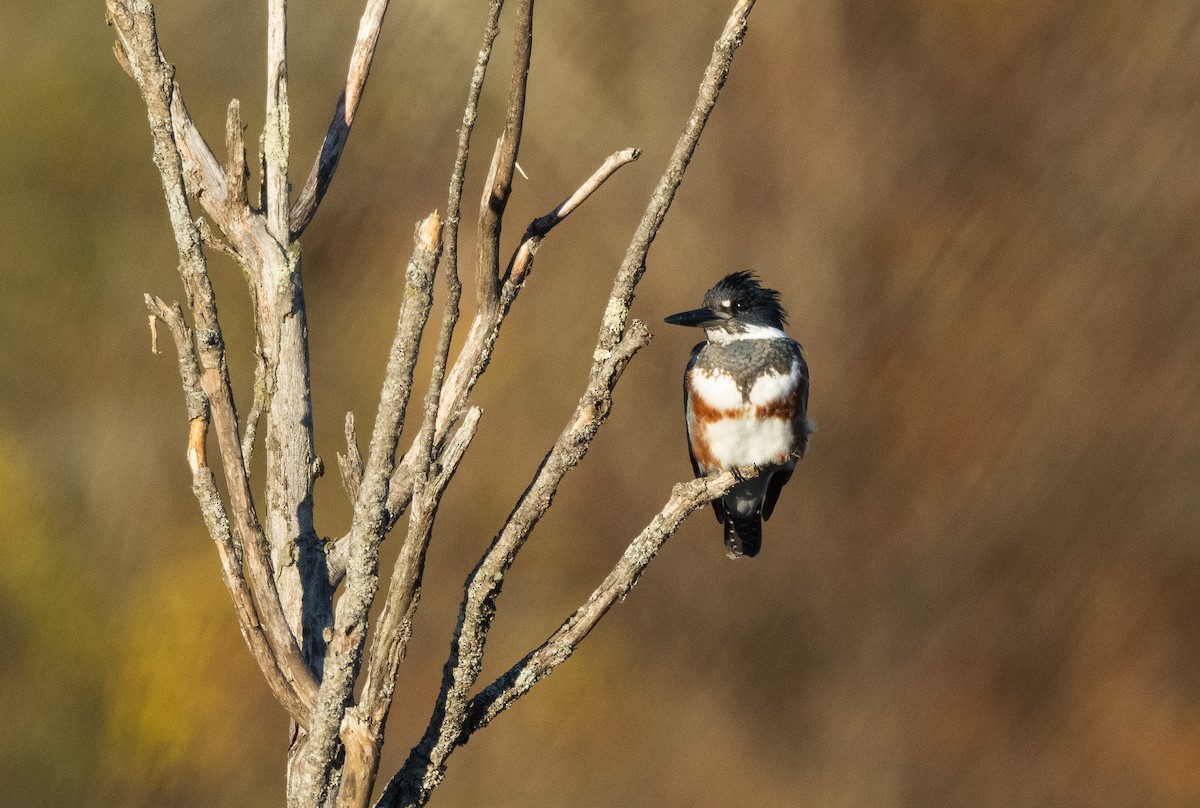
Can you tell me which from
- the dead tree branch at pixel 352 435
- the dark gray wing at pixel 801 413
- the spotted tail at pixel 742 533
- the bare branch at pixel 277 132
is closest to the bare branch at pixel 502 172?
the dead tree branch at pixel 352 435

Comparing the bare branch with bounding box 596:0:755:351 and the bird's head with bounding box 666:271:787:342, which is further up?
the bird's head with bounding box 666:271:787:342

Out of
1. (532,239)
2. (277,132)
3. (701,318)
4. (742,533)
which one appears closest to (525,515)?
(532,239)

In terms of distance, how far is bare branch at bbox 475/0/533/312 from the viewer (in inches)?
57.2

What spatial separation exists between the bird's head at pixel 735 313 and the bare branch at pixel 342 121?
1005 mm

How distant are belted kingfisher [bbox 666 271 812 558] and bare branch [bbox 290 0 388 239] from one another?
93cm

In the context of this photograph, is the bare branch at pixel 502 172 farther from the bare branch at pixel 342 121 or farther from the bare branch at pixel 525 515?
the bare branch at pixel 342 121

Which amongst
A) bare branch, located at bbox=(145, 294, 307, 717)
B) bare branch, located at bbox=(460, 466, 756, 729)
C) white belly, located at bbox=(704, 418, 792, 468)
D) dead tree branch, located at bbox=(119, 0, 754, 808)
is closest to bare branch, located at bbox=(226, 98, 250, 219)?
dead tree branch, located at bbox=(119, 0, 754, 808)

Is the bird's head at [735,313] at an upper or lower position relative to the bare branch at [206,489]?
upper

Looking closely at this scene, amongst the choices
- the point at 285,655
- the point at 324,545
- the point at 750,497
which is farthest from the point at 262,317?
the point at 750,497

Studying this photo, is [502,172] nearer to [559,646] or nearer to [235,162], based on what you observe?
[235,162]

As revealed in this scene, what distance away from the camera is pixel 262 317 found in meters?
1.59

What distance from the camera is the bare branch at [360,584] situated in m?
1.29

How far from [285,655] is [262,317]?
0.48 metres

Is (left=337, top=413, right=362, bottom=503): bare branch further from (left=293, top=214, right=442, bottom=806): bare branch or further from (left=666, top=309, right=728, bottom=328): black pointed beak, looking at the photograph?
(left=666, top=309, right=728, bottom=328): black pointed beak
